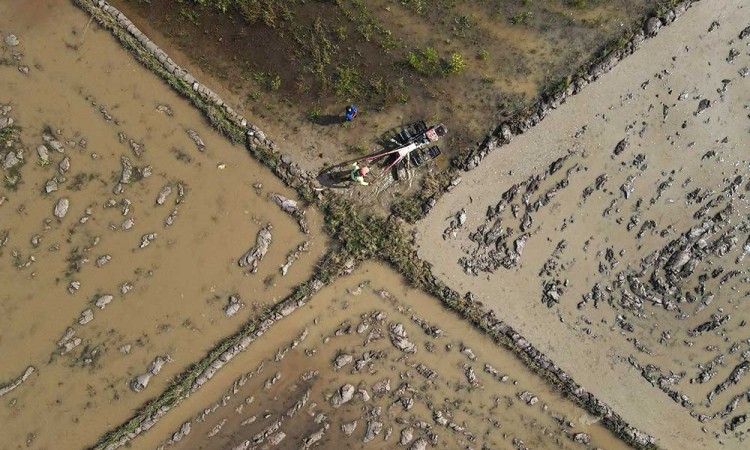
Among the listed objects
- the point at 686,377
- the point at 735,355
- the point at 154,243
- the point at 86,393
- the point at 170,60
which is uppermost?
the point at 735,355

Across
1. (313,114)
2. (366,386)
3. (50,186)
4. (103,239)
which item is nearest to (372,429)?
(366,386)

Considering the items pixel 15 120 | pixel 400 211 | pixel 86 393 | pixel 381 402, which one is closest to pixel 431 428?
pixel 381 402

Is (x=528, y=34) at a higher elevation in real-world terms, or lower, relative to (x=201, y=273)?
higher

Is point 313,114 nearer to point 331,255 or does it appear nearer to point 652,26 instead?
point 331,255

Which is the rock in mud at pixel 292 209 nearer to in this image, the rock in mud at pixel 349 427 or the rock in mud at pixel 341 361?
the rock in mud at pixel 341 361

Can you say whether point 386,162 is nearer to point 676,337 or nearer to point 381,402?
point 381,402

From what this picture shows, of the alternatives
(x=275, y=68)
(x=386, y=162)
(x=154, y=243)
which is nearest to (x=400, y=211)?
(x=386, y=162)
